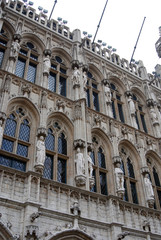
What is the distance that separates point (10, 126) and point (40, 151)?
2112mm

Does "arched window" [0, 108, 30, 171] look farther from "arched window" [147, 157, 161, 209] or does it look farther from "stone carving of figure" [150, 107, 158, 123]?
"stone carving of figure" [150, 107, 158, 123]

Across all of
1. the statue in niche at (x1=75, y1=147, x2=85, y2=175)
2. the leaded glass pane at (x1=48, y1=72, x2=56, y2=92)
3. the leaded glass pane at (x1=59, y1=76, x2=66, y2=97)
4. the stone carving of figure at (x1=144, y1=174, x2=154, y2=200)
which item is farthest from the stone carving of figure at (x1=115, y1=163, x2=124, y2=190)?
the leaded glass pane at (x1=48, y1=72, x2=56, y2=92)

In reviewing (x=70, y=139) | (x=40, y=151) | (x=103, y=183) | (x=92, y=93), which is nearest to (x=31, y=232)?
(x=40, y=151)

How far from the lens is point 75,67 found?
18.8 metres

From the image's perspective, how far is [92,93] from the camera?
19531 mm

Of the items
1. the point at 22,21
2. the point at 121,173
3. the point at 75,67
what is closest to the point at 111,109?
the point at 75,67

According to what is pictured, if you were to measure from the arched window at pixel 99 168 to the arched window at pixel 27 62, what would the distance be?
5459 mm

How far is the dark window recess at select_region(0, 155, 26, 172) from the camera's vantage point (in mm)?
12555

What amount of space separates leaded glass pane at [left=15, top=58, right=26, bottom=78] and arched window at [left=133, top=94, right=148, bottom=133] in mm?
9036

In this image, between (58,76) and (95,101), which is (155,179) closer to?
(95,101)

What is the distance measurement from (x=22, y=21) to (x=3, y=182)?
39.2 ft

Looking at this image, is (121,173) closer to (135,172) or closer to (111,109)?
(135,172)

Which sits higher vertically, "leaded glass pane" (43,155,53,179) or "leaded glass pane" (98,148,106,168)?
"leaded glass pane" (98,148,106,168)

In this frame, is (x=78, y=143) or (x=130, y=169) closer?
(x=78, y=143)
